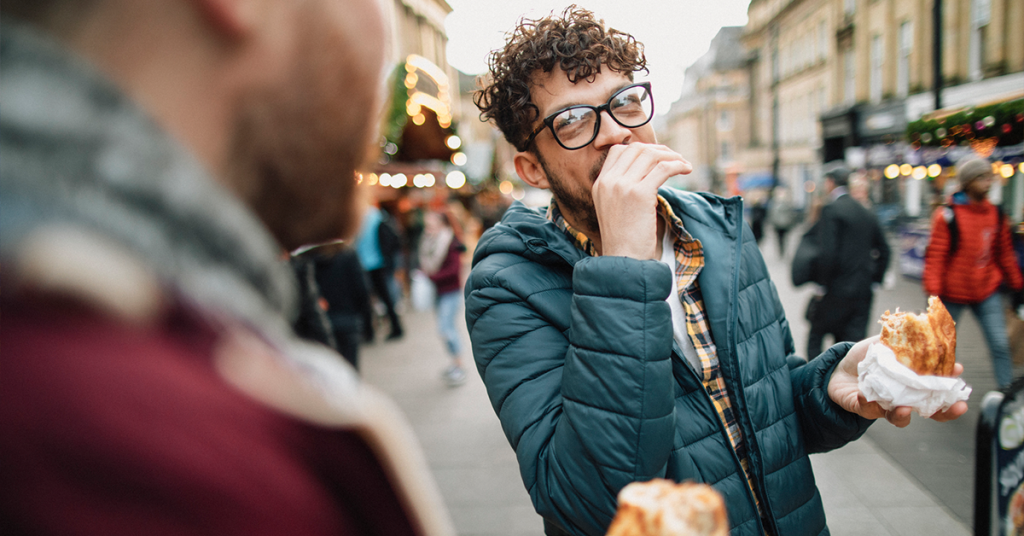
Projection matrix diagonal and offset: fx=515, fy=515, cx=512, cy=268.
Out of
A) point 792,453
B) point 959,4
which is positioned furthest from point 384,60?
point 959,4

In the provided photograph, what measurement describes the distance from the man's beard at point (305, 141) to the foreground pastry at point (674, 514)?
0.50 m

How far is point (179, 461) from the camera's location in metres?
0.35

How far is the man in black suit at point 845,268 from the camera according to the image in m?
4.65

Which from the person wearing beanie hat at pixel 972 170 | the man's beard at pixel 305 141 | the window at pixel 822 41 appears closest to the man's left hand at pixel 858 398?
the man's beard at pixel 305 141

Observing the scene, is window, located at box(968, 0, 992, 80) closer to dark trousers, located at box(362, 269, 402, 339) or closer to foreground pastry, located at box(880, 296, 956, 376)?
dark trousers, located at box(362, 269, 402, 339)

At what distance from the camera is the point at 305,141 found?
A: 53 centimetres

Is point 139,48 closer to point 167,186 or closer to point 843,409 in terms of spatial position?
point 167,186

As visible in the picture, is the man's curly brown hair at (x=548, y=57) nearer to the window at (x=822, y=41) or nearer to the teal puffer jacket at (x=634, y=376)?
the teal puffer jacket at (x=634, y=376)

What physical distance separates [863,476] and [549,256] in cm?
348

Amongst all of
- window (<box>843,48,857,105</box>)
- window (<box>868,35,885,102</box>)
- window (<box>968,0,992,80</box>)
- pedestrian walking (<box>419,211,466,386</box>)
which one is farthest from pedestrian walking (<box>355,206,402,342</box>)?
window (<box>843,48,857,105</box>)

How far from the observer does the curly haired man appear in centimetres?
115

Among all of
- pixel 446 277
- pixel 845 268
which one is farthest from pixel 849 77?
pixel 446 277

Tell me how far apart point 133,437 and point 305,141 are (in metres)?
0.31

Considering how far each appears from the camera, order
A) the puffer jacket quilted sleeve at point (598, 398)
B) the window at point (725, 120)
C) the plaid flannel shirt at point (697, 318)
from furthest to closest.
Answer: the window at point (725, 120) → the plaid flannel shirt at point (697, 318) → the puffer jacket quilted sleeve at point (598, 398)
